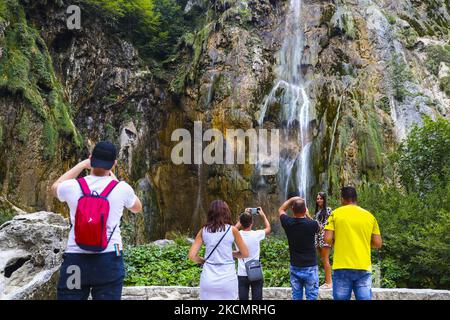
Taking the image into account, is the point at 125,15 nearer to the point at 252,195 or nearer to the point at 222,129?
the point at 222,129

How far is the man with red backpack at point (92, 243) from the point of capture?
3072 millimetres

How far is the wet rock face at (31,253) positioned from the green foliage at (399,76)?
53.2ft

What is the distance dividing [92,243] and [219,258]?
127 centimetres

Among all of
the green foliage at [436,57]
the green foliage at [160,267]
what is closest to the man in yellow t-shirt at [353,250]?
the green foliage at [160,267]

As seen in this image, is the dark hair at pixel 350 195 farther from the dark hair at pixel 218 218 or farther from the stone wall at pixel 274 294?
the stone wall at pixel 274 294

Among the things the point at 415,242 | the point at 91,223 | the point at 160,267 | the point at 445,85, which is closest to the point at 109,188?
the point at 91,223

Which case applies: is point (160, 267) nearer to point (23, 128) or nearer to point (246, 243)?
point (246, 243)

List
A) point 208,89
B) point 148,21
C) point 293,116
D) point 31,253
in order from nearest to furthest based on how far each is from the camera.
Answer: point 31,253 < point 293,116 < point 208,89 < point 148,21

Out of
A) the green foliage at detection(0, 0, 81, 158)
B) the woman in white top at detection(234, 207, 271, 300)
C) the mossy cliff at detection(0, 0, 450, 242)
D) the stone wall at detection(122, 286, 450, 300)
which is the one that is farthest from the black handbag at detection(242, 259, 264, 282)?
the green foliage at detection(0, 0, 81, 158)

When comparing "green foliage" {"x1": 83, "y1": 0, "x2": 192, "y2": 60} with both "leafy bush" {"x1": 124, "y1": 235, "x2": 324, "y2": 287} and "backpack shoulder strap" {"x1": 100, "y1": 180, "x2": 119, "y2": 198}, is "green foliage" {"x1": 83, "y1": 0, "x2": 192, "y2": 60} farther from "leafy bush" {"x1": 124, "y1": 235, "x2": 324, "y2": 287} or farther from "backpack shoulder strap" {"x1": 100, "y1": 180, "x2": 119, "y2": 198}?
"backpack shoulder strap" {"x1": 100, "y1": 180, "x2": 119, "y2": 198}

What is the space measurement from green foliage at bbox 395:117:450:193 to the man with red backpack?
36.3 ft

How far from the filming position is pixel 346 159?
54.4 feet

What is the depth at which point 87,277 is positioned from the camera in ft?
10.1
